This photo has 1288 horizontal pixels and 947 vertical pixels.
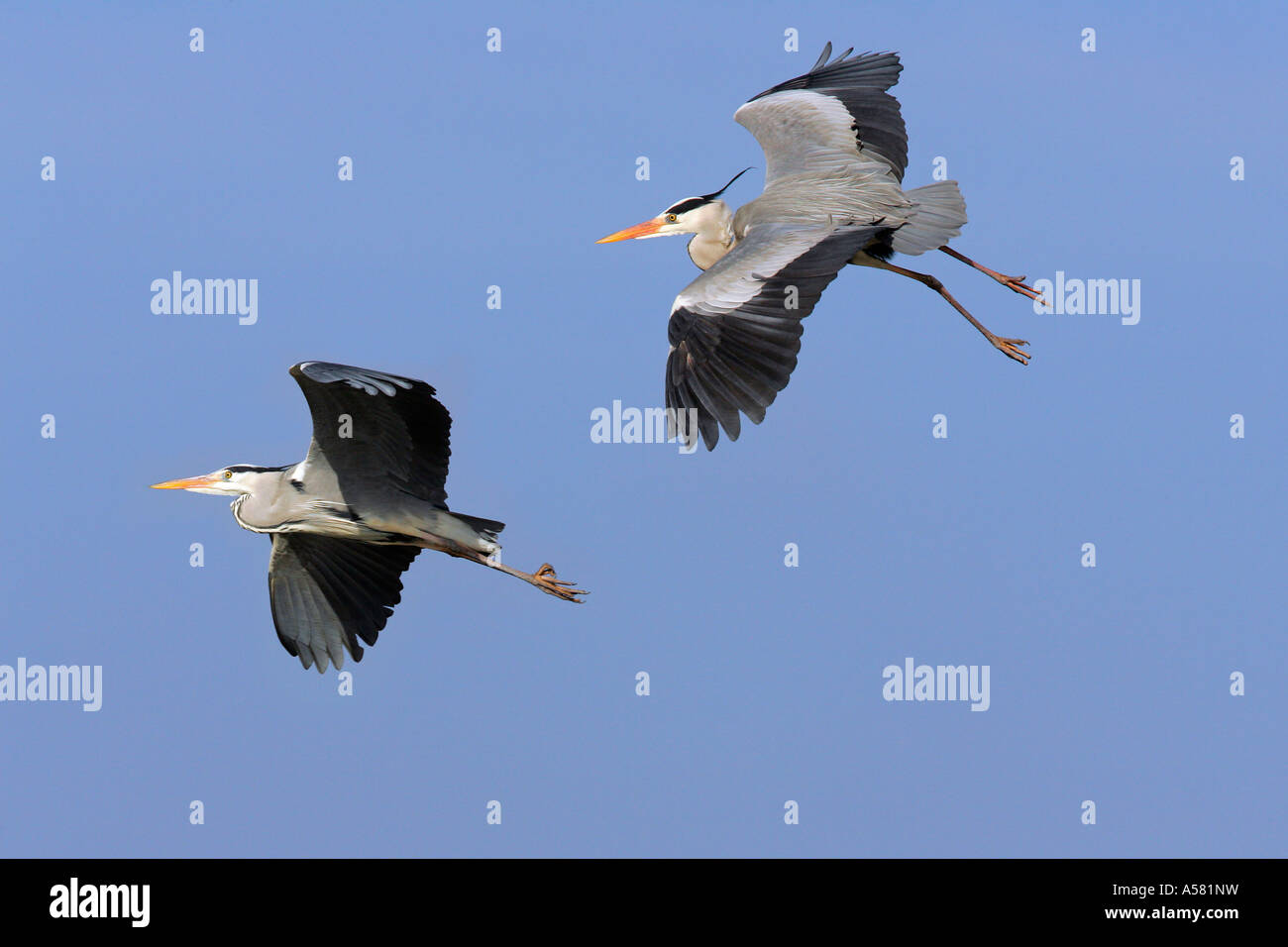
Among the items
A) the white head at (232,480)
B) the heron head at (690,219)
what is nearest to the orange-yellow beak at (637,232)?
the heron head at (690,219)

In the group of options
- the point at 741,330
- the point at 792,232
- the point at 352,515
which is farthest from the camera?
the point at 792,232

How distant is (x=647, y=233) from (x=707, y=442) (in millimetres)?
3905

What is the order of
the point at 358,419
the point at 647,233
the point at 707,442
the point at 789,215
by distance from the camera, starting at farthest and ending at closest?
the point at 647,233, the point at 789,215, the point at 358,419, the point at 707,442

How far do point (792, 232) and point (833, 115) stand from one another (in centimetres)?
206

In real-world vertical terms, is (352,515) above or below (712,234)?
below

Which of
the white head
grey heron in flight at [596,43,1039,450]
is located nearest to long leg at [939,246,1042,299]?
grey heron in flight at [596,43,1039,450]

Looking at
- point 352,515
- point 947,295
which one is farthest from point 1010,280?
point 352,515

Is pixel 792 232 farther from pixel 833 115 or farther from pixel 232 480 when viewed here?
pixel 232 480

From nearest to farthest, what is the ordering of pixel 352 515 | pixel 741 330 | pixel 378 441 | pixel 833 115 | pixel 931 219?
pixel 741 330
pixel 378 441
pixel 352 515
pixel 931 219
pixel 833 115

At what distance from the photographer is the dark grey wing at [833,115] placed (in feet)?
42.5

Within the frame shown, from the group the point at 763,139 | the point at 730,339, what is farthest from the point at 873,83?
the point at 730,339

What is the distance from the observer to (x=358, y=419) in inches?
432

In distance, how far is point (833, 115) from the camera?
43.6ft

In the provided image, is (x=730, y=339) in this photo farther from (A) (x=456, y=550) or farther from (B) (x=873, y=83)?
(B) (x=873, y=83)
